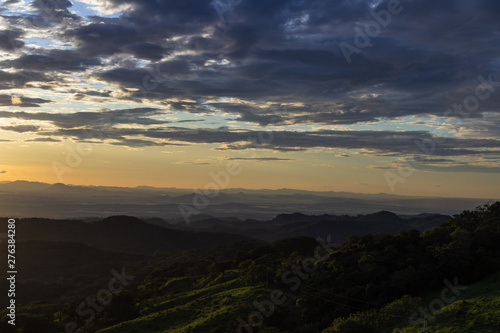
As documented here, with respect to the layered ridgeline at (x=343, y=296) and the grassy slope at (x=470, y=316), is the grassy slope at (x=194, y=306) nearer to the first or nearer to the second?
the layered ridgeline at (x=343, y=296)

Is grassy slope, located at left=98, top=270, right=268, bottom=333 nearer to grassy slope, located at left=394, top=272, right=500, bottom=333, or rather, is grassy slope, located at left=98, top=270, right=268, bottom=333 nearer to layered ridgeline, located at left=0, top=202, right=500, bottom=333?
layered ridgeline, located at left=0, top=202, right=500, bottom=333

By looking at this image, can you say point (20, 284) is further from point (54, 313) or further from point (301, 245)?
point (301, 245)

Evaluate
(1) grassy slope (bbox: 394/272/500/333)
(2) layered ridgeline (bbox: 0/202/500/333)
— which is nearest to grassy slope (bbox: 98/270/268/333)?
(2) layered ridgeline (bbox: 0/202/500/333)

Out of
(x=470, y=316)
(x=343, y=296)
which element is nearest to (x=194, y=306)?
(x=343, y=296)

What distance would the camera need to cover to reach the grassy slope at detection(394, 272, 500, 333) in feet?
119

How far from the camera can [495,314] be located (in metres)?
37.0

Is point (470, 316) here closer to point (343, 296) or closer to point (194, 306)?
point (343, 296)

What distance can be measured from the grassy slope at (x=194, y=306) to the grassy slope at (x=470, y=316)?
85.7 ft

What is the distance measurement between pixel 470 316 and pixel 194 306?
4115 cm

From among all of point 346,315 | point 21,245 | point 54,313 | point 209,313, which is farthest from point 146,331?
point 21,245

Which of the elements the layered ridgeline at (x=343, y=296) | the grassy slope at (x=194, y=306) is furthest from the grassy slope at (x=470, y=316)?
the grassy slope at (x=194, y=306)

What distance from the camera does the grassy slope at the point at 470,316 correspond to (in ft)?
119

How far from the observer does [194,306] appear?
64938 millimetres

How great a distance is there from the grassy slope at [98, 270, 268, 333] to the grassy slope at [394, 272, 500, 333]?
26129 millimetres
